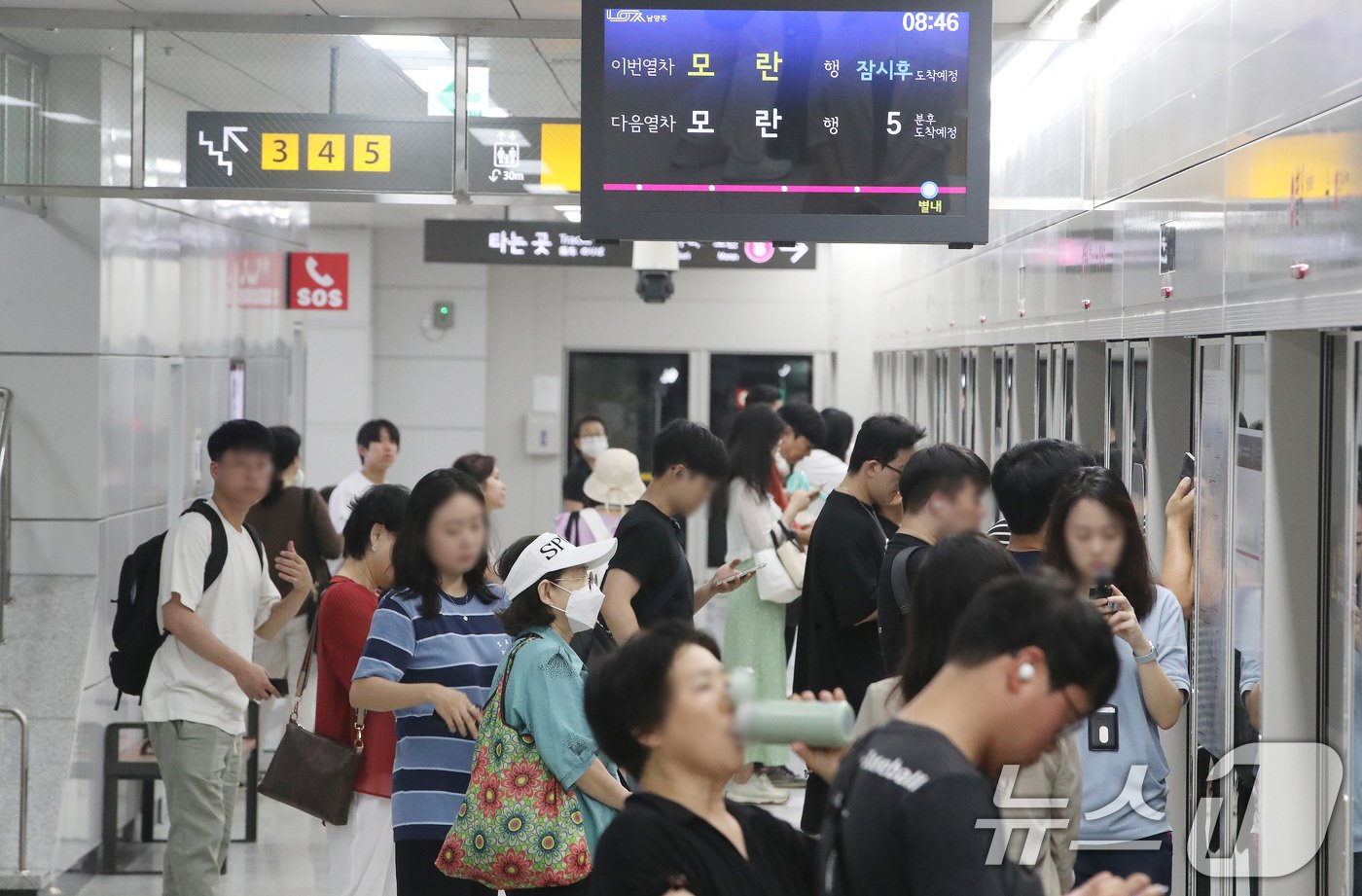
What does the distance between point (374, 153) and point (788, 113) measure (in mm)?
1679

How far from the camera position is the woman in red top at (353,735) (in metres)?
3.77

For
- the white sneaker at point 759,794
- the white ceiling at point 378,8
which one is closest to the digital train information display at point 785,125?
the white ceiling at point 378,8

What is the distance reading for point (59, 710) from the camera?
19.1 ft

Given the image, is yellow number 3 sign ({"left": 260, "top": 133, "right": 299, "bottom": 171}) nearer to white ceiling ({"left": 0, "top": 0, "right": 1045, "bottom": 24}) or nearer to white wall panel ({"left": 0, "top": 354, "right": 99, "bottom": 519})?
white ceiling ({"left": 0, "top": 0, "right": 1045, "bottom": 24})

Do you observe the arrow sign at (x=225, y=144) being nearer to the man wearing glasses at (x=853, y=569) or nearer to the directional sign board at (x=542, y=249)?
the man wearing glasses at (x=853, y=569)

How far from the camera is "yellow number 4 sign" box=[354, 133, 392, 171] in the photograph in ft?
17.5

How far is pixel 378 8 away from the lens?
529 centimetres

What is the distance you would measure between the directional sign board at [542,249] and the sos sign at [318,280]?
85 cm

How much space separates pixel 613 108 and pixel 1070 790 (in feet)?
8.99

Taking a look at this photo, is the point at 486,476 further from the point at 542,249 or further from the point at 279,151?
the point at 542,249

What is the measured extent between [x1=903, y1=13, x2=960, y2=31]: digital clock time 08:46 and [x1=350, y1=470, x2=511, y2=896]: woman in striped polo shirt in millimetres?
1992

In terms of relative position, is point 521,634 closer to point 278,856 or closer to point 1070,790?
point 1070,790

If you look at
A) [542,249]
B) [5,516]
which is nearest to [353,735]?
[5,516]

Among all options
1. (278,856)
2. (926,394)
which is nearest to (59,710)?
(278,856)
